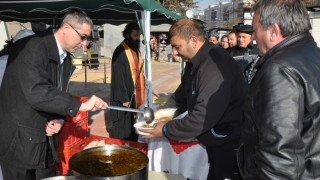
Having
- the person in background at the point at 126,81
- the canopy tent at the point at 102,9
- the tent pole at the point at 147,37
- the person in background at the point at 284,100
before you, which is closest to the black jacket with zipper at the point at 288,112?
the person in background at the point at 284,100

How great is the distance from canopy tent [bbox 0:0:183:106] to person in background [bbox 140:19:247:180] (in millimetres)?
1385

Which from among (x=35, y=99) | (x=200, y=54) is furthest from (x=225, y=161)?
(x=35, y=99)

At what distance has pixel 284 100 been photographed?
1.04 metres

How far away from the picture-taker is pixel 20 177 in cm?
200

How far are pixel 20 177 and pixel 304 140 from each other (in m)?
1.96

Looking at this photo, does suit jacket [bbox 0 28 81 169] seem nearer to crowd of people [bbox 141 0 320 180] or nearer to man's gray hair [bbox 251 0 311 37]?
crowd of people [bbox 141 0 320 180]

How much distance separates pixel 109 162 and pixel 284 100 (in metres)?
1.34

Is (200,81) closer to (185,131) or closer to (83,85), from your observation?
(185,131)

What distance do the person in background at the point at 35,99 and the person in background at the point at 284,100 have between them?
1.22 metres

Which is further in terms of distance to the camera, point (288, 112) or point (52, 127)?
point (52, 127)

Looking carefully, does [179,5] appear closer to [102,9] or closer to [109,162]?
[102,9]

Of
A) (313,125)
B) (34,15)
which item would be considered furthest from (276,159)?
(34,15)

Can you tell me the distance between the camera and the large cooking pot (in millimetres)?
1707

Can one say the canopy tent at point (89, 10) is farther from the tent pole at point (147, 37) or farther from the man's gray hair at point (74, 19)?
the man's gray hair at point (74, 19)
